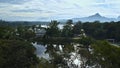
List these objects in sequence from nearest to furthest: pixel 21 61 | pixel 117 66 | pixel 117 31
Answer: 1. pixel 117 66
2. pixel 21 61
3. pixel 117 31

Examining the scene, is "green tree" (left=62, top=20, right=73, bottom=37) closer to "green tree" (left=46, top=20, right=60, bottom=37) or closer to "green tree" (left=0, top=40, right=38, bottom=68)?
"green tree" (left=46, top=20, right=60, bottom=37)

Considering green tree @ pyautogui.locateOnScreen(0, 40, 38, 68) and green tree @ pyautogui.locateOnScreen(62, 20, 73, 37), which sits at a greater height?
green tree @ pyautogui.locateOnScreen(0, 40, 38, 68)

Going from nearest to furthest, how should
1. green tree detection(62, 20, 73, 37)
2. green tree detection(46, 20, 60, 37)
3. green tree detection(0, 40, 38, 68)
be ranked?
green tree detection(0, 40, 38, 68) < green tree detection(46, 20, 60, 37) < green tree detection(62, 20, 73, 37)

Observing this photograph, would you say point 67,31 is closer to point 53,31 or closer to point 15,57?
point 53,31

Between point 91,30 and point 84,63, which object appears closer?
point 84,63

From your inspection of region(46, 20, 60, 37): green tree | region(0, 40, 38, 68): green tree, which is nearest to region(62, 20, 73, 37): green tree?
region(46, 20, 60, 37): green tree

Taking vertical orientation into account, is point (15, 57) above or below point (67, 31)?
above

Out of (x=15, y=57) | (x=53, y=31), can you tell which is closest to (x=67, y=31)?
(x=53, y=31)

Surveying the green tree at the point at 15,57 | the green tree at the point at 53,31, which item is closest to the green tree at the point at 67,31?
the green tree at the point at 53,31

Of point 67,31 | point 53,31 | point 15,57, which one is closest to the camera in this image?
point 15,57

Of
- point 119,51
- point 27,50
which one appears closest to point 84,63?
point 119,51

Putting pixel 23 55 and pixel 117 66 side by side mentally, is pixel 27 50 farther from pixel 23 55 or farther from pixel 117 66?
pixel 117 66
